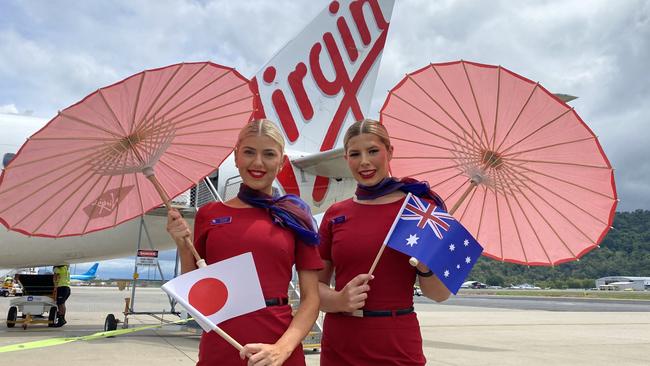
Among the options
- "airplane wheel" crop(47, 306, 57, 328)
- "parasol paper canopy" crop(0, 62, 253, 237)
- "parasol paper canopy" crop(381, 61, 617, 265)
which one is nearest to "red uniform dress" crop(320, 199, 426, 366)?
"parasol paper canopy" crop(381, 61, 617, 265)

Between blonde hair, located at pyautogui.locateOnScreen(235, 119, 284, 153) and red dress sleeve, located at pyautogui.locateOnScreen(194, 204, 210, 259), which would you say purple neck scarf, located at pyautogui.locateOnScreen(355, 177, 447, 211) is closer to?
blonde hair, located at pyautogui.locateOnScreen(235, 119, 284, 153)

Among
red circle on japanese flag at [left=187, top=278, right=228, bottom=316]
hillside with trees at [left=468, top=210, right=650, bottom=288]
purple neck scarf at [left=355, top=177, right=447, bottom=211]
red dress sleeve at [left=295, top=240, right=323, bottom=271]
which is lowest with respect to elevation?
red circle on japanese flag at [left=187, top=278, right=228, bottom=316]

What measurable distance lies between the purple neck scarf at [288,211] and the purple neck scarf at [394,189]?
14.3 inches

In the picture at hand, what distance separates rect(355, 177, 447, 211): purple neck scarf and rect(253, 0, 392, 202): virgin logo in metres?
9.89

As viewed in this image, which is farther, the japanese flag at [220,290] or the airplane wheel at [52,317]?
the airplane wheel at [52,317]

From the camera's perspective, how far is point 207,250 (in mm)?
2252

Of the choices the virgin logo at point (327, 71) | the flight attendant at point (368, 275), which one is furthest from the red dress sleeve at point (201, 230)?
the virgin logo at point (327, 71)

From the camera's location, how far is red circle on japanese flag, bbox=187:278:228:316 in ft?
6.88

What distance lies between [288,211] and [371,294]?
55cm

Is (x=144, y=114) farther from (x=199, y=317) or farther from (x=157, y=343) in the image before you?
(x=157, y=343)

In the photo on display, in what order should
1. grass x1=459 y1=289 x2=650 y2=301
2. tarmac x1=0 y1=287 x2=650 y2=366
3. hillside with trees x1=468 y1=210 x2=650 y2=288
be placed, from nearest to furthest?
tarmac x1=0 y1=287 x2=650 y2=366, grass x1=459 y1=289 x2=650 y2=301, hillside with trees x1=468 y1=210 x2=650 y2=288

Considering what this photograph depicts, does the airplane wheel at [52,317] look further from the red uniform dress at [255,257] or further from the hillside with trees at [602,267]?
the hillside with trees at [602,267]

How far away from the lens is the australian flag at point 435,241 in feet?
7.68

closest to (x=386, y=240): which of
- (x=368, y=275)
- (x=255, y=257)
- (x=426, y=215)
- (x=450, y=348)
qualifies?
(x=368, y=275)
